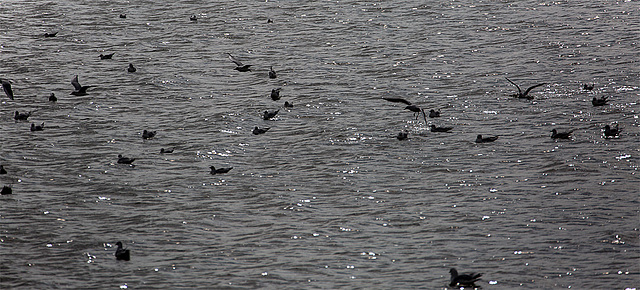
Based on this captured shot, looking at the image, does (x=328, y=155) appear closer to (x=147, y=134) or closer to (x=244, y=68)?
(x=147, y=134)

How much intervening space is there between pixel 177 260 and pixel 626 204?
30.6 feet

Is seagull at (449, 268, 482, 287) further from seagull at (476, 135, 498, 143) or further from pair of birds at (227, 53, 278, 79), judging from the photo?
pair of birds at (227, 53, 278, 79)

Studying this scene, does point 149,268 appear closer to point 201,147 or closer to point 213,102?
point 201,147

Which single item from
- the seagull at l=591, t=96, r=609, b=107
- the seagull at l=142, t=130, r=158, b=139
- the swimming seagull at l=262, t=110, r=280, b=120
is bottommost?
the seagull at l=142, t=130, r=158, b=139

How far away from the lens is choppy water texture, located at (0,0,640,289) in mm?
16094

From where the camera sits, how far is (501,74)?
1101 inches

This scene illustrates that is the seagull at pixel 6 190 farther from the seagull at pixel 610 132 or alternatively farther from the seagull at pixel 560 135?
the seagull at pixel 610 132

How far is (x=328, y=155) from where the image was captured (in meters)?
22.0

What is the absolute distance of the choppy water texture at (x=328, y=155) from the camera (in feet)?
52.8

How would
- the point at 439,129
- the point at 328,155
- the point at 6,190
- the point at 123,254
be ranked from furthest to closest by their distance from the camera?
the point at 439,129 → the point at 328,155 → the point at 6,190 → the point at 123,254

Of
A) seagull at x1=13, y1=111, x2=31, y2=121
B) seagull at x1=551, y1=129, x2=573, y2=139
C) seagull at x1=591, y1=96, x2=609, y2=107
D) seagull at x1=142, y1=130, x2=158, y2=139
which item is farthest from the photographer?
seagull at x1=13, y1=111, x2=31, y2=121

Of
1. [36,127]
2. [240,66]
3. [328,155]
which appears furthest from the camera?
[240,66]

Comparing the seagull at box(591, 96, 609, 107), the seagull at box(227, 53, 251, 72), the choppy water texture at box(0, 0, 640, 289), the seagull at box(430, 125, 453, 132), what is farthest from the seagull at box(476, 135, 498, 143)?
the seagull at box(227, 53, 251, 72)

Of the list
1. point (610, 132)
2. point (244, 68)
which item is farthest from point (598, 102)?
point (244, 68)
